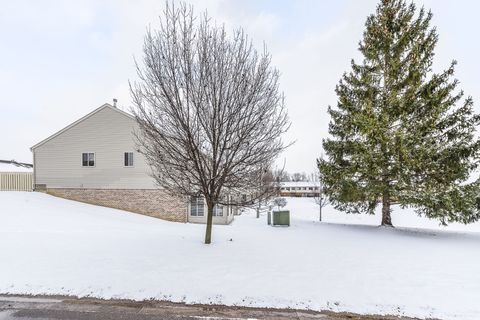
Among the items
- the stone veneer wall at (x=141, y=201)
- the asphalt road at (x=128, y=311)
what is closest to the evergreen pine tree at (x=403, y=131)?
the asphalt road at (x=128, y=311)

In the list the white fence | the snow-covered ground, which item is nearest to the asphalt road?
the snow-covered ground

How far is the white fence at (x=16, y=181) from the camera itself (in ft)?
54.1

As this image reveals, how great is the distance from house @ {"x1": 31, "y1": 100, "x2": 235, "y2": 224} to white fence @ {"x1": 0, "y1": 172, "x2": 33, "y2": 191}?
30.5 inches

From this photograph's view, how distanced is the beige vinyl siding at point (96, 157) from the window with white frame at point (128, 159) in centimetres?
19

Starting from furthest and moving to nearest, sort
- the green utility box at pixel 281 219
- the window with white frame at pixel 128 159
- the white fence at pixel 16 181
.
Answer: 1. the white fence at pixel 16 181
2. the window with white frame at pixel 128 159
3. the green utility box at pixel 281 219

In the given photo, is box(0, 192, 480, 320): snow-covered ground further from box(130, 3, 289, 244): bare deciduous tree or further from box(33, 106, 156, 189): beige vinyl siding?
box(33, 106, 156, 189): beige vinyl siding

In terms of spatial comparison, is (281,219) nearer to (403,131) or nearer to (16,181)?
(403,131)

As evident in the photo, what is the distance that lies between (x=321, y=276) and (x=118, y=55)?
14498mm

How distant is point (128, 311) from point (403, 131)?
12.3 metres

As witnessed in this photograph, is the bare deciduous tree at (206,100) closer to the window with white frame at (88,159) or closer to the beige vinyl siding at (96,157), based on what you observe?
the beige vinyl siding at (96,157)

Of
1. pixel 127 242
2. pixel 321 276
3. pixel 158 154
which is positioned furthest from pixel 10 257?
pixel 321 276

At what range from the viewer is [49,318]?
3.88 meters

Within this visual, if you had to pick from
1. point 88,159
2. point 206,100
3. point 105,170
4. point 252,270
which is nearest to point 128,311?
point 252,270

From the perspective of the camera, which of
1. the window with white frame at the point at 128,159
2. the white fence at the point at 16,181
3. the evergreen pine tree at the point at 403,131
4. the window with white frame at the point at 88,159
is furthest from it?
the white fence at the point at 16,181
